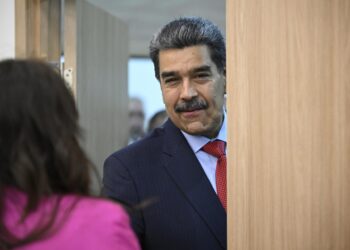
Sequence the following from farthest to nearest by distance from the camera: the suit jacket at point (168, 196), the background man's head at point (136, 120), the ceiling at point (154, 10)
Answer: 1. the ceiling at point (154, 10)
2. the background man's head at point (136, 120)
3. the suit jacket at point (168, 196)

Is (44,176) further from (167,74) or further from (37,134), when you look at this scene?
(167,74)

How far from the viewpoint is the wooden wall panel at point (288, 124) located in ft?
4.61

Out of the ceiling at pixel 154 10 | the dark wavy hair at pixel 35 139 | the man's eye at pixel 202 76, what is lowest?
the dark wavy hair at pixel 35 139

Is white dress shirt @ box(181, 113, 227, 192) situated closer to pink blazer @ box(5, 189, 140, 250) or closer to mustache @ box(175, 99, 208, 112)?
mustache @ box(175, 99, 208, 112)

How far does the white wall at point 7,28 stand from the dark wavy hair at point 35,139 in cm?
115

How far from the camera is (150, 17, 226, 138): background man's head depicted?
1.81 metres

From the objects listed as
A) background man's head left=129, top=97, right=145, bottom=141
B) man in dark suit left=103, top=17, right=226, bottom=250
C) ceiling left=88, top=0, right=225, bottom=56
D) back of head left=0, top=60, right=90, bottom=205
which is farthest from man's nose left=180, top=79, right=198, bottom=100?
ceiling left=88, top=0, right=225, bottom=56

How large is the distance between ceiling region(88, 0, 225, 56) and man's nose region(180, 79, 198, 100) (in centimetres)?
315

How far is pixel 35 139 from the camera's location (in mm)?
962

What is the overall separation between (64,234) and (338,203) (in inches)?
31.6

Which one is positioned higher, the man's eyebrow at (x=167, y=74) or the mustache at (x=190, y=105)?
the man's eyebrow at (x=167, y=74)

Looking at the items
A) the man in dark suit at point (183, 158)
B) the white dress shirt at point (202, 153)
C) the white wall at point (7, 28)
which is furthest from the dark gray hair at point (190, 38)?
the white wall at point (7, 28)

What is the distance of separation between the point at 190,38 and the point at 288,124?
0.55 meters

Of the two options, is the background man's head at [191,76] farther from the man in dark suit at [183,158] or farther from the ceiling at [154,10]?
the ceiling at [154,10]
